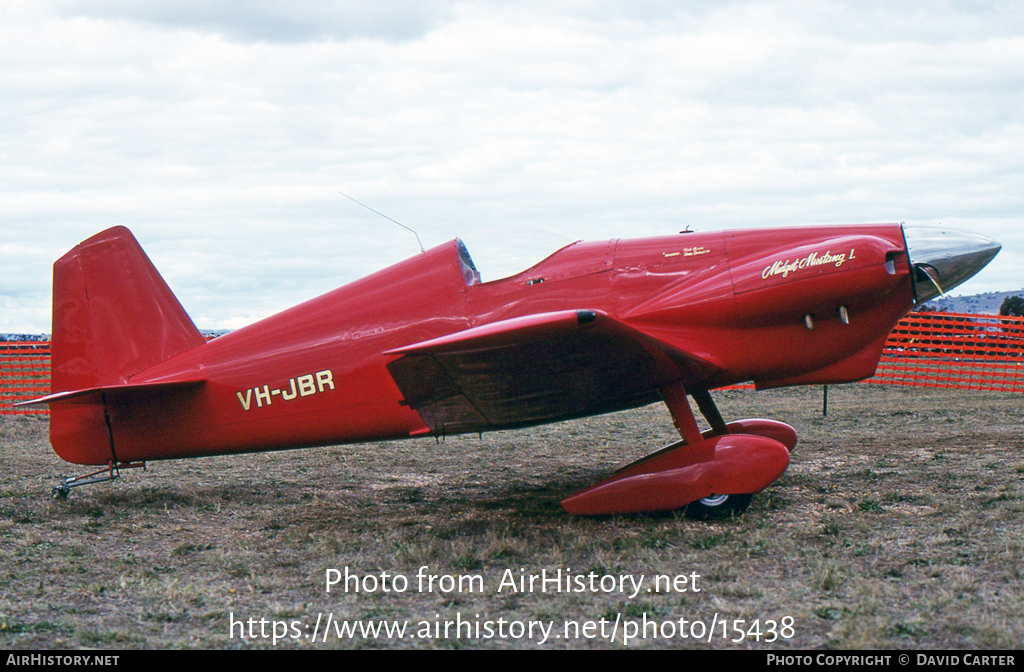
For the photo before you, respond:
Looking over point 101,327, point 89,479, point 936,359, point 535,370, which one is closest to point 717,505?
point 535,370

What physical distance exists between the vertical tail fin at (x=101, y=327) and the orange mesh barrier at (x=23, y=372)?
1090 centimetres

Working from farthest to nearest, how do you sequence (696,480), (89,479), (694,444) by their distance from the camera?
(89,479) → (694,444) → (696,480)

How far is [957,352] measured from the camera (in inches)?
733

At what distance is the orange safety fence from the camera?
15.9m

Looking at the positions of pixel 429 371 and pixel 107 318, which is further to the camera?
pixel 107 318

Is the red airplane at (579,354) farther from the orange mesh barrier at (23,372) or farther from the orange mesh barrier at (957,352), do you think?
the orange mesh barrier at (23,372)

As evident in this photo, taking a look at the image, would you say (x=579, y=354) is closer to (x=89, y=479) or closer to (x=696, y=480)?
(x=696, y=480)

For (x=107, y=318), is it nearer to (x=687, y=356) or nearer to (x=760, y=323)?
(x=687, y=356)

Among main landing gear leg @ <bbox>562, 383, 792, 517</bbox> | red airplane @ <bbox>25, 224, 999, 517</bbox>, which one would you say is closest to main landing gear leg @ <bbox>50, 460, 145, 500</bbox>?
red airplane @ <bbox>25, 224, 999, 517</bbox>

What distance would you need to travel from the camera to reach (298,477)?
797 centimetres

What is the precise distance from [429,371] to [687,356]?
1860 millimetres

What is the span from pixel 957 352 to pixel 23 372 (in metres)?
22.7

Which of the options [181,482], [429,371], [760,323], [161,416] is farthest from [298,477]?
[760,323]

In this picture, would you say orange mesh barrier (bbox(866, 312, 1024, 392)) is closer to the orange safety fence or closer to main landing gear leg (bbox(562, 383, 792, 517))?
the orange safety fence
